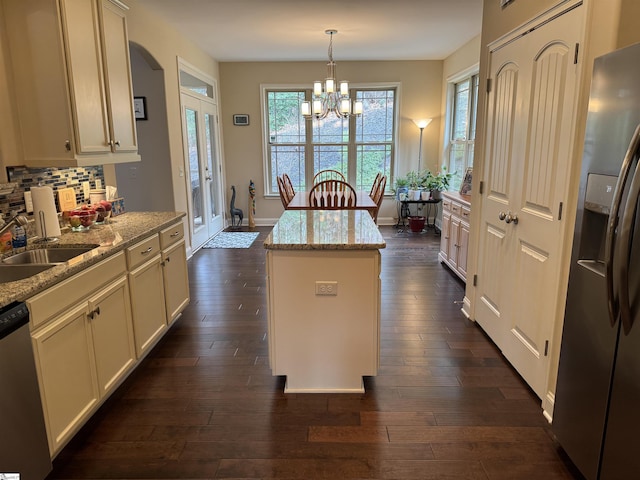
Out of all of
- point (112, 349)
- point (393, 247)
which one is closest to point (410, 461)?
point (112, 349)

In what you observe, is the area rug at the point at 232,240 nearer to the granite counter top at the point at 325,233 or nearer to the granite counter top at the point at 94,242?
the granite counter top at the point at 94,242

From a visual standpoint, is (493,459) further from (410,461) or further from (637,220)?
(637,220)

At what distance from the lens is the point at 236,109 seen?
277 inches

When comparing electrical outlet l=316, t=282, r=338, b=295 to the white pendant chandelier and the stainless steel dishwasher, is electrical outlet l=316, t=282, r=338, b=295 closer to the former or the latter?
the stainless steel dishwasher

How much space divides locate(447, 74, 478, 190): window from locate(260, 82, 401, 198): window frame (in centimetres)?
87

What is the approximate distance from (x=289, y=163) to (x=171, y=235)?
4.48 metres

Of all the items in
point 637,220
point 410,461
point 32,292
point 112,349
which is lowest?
point 410,461

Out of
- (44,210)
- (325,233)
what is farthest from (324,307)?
(44,210)

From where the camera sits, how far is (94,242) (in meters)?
2.32

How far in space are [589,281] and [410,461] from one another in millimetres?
1057

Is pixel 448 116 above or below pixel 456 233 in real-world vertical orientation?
above

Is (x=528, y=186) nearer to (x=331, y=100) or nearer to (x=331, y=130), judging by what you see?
(x=331, y=100)

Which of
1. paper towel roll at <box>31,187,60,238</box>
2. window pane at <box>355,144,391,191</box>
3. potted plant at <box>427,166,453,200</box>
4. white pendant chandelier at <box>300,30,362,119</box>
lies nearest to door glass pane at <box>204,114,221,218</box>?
white pendant chandelier at <box>300,30,362,119</box>

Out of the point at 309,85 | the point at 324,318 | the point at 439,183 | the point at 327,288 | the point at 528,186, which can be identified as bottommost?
the point at 324,318
